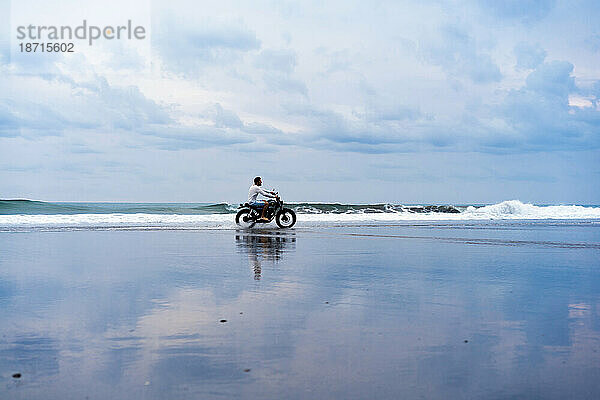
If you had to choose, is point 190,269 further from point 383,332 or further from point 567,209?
point 567,209

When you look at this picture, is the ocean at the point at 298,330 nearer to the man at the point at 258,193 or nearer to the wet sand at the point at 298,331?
the wet sand at the point at 298,331

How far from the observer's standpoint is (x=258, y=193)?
77.2 feet

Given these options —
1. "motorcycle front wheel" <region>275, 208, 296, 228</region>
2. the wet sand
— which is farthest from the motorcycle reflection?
"motorcycle front wheel" <region>275, 208, 296, 228</region>

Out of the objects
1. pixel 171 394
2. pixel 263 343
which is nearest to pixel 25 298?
pixel 263 343

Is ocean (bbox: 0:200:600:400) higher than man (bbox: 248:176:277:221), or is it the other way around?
man (bbox: 248:176:277:221)

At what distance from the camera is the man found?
76.9 feet

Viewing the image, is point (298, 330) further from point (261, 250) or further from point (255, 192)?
point (255, 192)

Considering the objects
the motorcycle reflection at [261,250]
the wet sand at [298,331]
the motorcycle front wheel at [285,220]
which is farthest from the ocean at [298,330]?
the motorcycle front wheel at [285,220]

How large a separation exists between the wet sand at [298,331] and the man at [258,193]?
13.3 metres

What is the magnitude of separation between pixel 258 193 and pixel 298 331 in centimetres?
1865

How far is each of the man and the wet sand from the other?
43.6 feet

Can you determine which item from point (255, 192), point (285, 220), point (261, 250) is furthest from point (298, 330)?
point (285, 220)

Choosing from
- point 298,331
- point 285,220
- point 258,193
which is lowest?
point 298,331

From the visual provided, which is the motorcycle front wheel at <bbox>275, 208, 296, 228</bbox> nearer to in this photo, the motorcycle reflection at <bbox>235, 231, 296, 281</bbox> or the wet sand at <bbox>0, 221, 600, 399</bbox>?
the motorcycle reflection at <bbox>235, 231, 296, 281</bbox>
